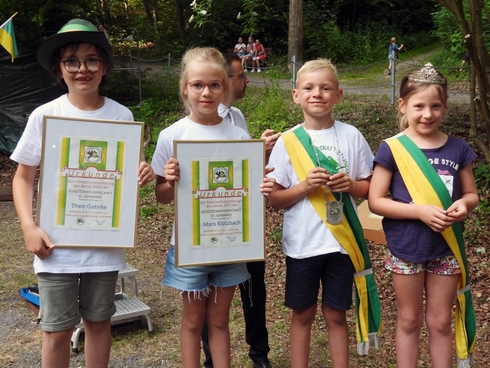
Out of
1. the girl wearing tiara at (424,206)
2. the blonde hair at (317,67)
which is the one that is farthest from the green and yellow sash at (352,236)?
the blonde hair at (317,67)

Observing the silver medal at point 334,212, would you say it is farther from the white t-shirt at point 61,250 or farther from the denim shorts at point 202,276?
the white t-shirt at point 61,250

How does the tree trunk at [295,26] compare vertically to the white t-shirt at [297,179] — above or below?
above

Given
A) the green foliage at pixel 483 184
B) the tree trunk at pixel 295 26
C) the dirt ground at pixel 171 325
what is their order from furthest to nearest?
the tree trunk at pixel 295 26, the green foliage at pixel 483 184, the dirt ground at pixel 171 325

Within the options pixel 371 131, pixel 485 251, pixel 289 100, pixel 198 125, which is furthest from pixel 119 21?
pixel 198 125

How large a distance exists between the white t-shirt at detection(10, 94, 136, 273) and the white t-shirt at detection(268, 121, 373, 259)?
0.91m

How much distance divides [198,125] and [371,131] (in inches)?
250

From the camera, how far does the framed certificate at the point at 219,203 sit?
283cm

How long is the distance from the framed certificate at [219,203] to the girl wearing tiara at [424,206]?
63cm

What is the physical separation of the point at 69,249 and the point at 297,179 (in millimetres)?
1207

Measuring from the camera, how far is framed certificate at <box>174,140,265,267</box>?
283 centimetres

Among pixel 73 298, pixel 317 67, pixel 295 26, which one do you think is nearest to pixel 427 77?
pixel 317 67

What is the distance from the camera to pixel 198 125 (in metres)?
2.98

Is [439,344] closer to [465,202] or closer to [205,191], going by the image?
[465,202]

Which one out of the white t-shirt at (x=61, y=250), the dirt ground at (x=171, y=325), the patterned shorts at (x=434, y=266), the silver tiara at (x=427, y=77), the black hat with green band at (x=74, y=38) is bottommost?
the dirt ground at (x=171, y=325)
